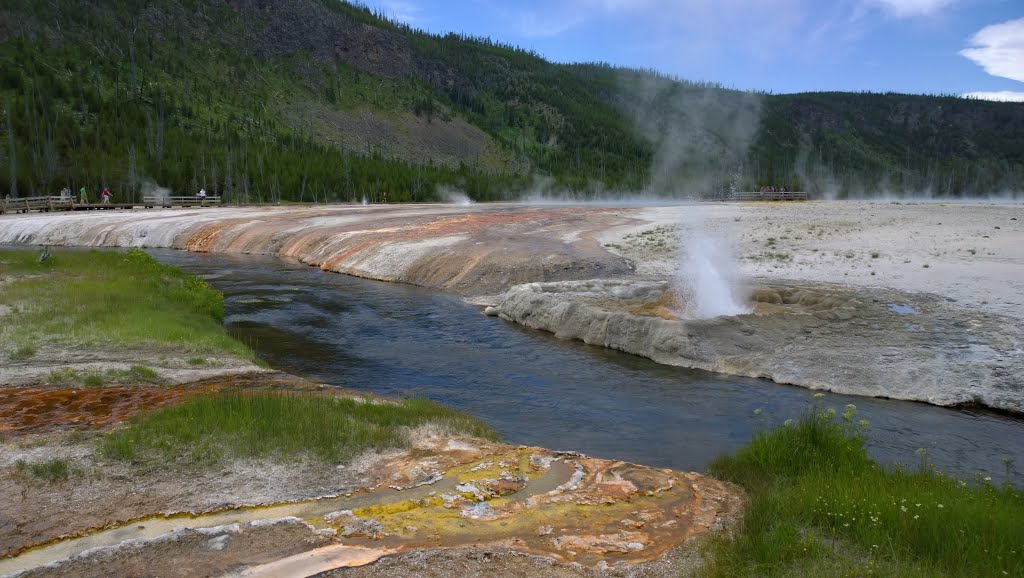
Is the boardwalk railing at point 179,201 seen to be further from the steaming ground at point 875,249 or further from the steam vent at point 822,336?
the steam vent at point 822,336

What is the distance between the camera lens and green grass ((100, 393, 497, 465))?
7.96 m

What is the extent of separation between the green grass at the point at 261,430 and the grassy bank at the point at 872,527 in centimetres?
452

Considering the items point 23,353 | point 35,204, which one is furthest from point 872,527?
point 35,204

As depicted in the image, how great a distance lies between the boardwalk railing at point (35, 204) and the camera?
59406 mm

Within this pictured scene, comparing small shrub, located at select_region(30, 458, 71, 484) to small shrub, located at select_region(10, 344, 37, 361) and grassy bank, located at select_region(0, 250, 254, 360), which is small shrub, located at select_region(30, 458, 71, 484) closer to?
small shrub, located at select_region(10, 344, 37, 361)

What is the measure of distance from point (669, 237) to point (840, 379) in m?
18.6

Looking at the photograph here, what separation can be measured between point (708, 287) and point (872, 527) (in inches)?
548

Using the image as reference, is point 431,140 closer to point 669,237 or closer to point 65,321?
point 669,237

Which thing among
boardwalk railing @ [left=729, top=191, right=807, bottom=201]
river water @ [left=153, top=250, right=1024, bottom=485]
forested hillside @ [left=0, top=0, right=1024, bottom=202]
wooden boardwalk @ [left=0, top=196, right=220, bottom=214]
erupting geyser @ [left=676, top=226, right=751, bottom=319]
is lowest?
river water @ [left=153, top=250, right=1024, bottom=485]

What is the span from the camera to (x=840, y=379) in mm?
13656

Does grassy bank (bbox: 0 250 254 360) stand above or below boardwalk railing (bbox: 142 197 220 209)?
below

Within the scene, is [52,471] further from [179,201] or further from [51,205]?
[179,201]

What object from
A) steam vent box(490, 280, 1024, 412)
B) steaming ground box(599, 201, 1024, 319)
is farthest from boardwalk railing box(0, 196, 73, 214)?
steam vent box(490, 280, 1024, 412)

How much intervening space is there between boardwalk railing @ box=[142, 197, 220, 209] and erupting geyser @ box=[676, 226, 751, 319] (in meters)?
61.4
